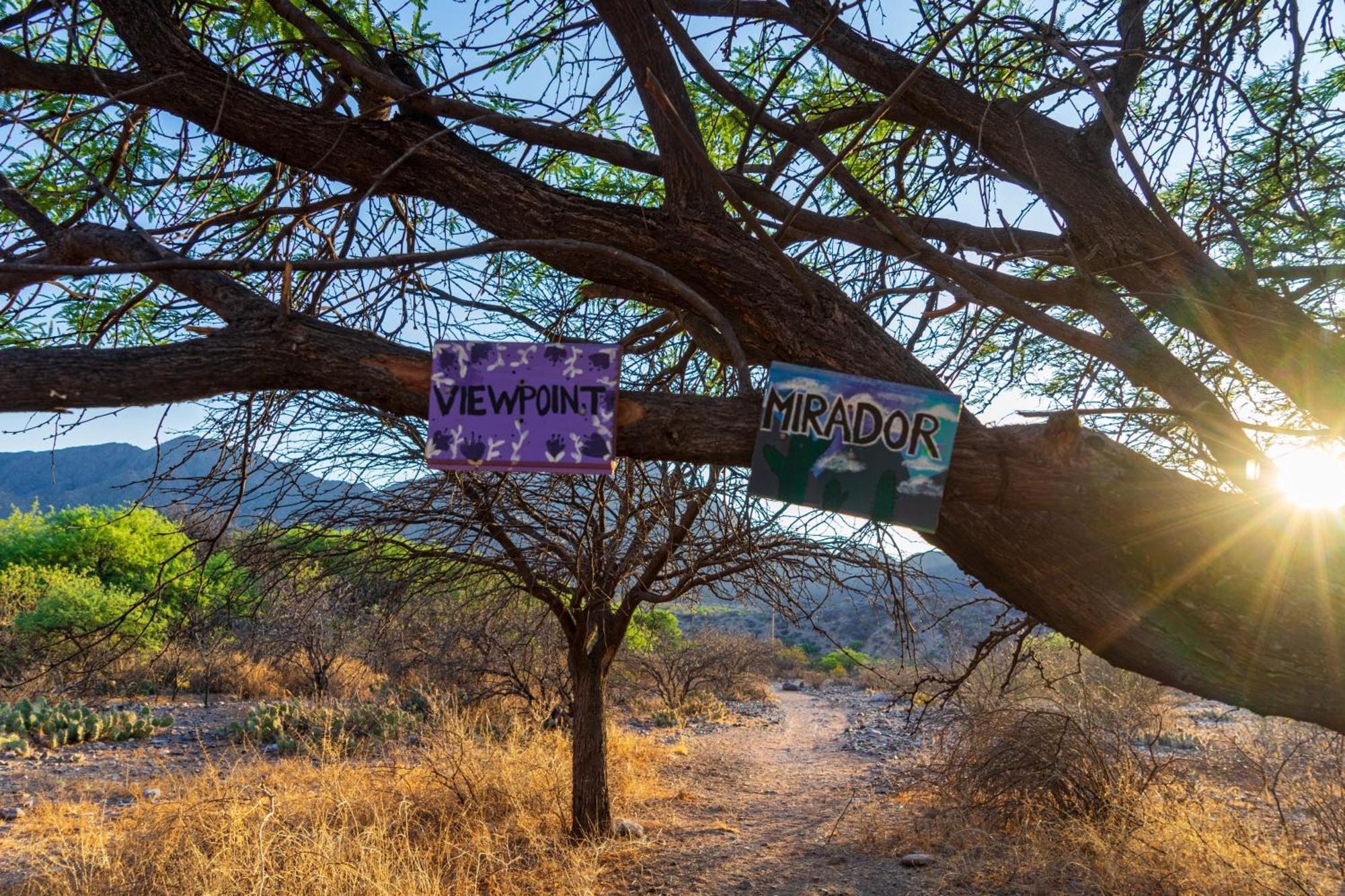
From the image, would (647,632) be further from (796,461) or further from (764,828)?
(796,461)

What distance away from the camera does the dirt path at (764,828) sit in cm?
528

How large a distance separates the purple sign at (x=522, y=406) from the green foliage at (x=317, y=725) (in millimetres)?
9336

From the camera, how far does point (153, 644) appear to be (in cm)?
1228

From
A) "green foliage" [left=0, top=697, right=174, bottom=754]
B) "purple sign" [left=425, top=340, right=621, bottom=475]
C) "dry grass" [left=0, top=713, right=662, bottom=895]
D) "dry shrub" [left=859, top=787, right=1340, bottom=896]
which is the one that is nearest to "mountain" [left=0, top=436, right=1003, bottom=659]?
"purple sign" [left=425, top=340, right=621, bottom=475]

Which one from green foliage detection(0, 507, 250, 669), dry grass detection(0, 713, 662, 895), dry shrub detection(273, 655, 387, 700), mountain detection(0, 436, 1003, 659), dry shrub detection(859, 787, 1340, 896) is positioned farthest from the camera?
dry shrub detection(273, 655, 387, 700)

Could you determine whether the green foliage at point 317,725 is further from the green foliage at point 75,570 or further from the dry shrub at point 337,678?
the green foliage at point 75,570

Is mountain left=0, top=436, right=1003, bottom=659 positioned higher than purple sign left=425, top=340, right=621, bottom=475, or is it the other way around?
purple sign left=425, top=340, right=621, bottom=475

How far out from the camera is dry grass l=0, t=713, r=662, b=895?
3.66 metres

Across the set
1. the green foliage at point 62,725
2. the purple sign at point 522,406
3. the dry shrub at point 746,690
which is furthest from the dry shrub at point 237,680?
the purple sign at point 522,406

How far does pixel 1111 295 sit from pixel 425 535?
4696 mm

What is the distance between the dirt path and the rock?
0.59 ft

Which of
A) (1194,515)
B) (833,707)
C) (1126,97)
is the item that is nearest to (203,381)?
(1194,515)

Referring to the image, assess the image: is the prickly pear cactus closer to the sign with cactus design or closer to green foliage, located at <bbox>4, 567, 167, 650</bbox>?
the sign with cactus design

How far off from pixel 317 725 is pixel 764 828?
257 inches
